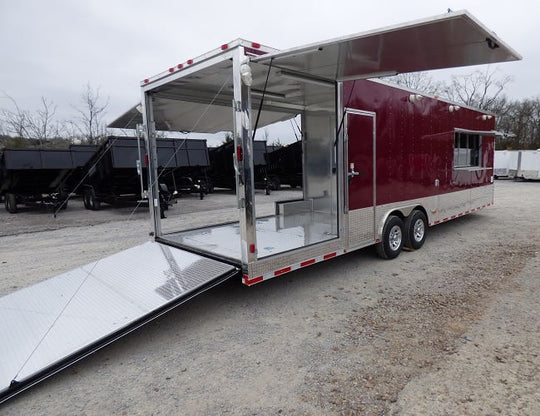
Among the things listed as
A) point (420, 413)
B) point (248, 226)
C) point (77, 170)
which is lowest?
point (420, 413)

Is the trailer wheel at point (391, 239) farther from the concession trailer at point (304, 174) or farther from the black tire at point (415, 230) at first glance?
the black tire at point (415, 230)

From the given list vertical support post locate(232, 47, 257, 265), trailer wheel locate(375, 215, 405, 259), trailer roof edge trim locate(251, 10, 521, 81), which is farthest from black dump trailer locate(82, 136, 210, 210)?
trailer roof edge trim locate(251, 10, 521, 81)

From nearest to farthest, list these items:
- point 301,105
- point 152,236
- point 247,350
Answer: point 247,350
point 152,236
point 301,105

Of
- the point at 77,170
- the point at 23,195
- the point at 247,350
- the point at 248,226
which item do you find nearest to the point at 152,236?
the point at 248,226

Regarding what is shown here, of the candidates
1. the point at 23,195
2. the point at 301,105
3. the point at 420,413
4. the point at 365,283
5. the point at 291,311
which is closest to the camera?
the point at 420,413

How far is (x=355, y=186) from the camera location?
15.9 ft

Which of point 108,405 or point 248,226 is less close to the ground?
point 248,226

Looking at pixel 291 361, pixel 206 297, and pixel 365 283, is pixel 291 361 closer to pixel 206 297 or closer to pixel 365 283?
pixel 206 297

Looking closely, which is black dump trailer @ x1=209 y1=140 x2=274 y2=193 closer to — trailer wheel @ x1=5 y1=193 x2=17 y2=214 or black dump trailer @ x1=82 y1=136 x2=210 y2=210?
black dump trailer @ x1=82 y1=136 x2=210 y2=210

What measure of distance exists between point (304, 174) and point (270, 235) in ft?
6.05

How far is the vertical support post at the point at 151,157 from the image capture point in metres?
4.87

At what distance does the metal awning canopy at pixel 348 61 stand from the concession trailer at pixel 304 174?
0.02 meters

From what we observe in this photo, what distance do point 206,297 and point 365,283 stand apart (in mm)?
1985

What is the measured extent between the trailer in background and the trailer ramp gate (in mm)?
24134
